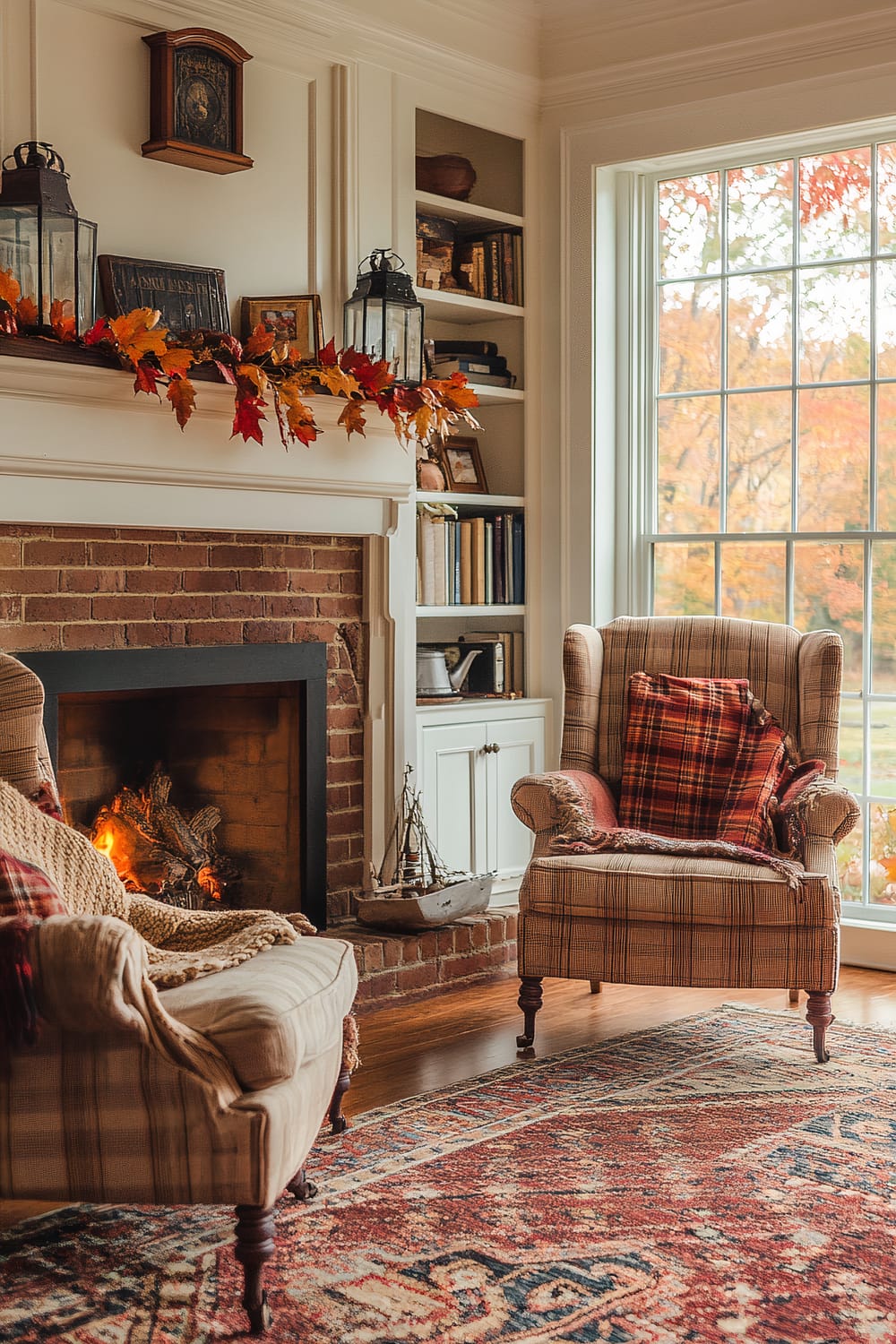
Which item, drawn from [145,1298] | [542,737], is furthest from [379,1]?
[145,1298]

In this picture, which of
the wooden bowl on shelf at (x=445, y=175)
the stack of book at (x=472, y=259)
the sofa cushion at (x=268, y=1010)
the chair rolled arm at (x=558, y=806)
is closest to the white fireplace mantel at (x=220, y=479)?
the chair rolled arm at (x=558, y=806)

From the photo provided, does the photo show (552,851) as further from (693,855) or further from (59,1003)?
(59,1003)

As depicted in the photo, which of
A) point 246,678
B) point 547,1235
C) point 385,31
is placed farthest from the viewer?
point 385,31

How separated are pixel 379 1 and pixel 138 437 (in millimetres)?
1683

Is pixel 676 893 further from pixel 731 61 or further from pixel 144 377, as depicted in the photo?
pixel 731 61

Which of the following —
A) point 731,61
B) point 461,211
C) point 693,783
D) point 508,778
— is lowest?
point 508,778

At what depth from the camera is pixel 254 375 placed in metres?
3.56

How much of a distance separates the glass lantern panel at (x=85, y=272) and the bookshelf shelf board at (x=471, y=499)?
4.46ft

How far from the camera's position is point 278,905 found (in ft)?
13.8

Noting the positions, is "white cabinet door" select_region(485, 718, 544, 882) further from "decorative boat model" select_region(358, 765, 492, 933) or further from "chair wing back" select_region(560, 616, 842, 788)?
"chair wing back" select_region(560, 616, 842, 788)

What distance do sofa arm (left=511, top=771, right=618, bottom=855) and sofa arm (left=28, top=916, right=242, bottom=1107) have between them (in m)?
1.61

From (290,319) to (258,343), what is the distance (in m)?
0.41

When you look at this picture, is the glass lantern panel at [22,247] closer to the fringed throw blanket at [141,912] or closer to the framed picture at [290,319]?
the framed picture at [290,319]

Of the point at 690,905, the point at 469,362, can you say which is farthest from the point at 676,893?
the point at 469,362
